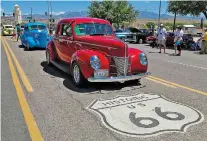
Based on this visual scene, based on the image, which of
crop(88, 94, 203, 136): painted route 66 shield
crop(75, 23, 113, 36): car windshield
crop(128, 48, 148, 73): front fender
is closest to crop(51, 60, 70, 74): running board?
crop(75, 23, 113, 36): car windshield

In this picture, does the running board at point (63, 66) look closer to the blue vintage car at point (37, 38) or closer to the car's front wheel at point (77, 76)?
the car's front wheel at point (77, 76)

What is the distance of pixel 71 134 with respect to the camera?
4676 mm

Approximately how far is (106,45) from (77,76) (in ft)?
3.73

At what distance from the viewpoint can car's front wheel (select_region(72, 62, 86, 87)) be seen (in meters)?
7.60

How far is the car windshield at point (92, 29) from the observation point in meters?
8.82

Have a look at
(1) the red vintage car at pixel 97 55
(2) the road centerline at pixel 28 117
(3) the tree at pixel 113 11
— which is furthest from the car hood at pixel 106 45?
(3) the tree at pixel 113 11

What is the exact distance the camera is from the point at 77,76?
7879 mm

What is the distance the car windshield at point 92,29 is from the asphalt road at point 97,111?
1.51m

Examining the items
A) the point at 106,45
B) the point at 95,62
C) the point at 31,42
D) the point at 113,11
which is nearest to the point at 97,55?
the point at 95,62

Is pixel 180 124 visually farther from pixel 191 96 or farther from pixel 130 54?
pixel 130 54

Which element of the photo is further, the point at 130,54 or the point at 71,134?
the point at 130,54

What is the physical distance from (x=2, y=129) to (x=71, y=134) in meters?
1.21

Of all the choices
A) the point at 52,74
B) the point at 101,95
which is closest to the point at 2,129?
the point at 101,95

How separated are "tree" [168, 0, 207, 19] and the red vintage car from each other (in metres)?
19.5
